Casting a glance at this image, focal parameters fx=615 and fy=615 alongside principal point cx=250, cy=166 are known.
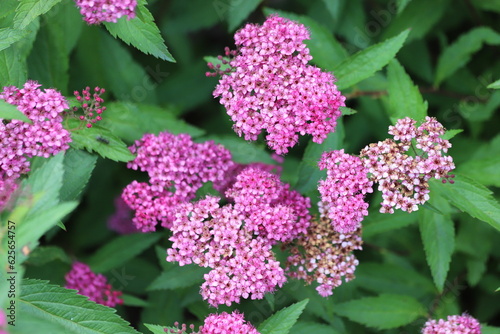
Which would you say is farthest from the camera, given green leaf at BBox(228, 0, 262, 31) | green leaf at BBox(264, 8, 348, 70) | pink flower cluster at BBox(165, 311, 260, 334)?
green leaf at BBox(228, 0, 262, 31)

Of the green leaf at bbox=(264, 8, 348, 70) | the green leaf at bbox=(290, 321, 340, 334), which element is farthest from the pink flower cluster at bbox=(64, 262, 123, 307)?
the green leaf at bbox=(264, 8, 348, 70)

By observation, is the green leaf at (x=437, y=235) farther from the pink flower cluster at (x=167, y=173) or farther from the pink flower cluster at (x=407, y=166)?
the pink flower cluster at (x=167, y=173)

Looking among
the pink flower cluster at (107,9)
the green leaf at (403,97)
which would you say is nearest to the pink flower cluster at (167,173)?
the pink flower cluster at (107,9)

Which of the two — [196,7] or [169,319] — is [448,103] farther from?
[169,319]

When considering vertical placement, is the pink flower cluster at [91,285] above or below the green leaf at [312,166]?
below

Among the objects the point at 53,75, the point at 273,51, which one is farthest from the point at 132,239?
the point at 273,51

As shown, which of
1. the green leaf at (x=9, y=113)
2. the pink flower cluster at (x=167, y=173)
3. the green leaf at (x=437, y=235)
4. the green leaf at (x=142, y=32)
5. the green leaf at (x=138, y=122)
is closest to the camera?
the green leaf at (x=9, y=113)

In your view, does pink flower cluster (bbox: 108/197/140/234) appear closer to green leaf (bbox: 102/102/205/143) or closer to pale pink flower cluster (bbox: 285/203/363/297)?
green leaf (bbox: 102/102/205/143)
